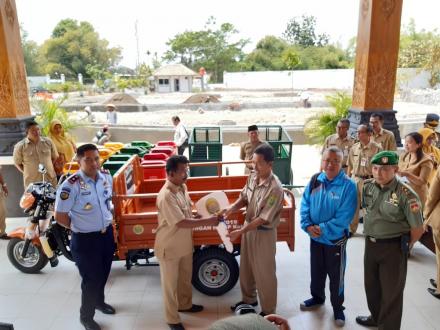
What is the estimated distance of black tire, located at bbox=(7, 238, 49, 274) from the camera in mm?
4332

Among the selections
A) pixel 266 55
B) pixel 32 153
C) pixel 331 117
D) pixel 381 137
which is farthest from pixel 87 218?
pixel 266 55

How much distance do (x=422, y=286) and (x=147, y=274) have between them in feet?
9.70

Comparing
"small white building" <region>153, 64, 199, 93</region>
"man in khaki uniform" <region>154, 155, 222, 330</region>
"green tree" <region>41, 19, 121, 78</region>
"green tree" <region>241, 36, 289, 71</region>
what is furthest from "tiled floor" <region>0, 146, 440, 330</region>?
"green tree" <region>41, 19, 121, 78</region>

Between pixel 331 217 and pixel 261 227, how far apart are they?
1.99ft

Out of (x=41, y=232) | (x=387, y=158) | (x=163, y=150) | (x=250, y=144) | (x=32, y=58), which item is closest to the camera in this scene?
(x=387, y=158)

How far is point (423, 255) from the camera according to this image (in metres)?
4.68

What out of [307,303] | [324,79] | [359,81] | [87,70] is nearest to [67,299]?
[307,303]

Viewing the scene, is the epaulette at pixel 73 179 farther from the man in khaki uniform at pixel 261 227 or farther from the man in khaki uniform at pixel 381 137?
the man in khaki uniform at pixel 381 137

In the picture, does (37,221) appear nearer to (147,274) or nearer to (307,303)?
(147,274)

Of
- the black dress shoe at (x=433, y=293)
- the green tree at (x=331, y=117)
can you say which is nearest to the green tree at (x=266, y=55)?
the green tree at (x=331, y=117)

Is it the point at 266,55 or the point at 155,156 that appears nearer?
the point at 155,156

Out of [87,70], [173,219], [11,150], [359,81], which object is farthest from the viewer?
[87,70]

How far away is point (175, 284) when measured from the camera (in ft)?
10.3

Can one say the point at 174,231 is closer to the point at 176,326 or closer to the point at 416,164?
the point at 176,326
